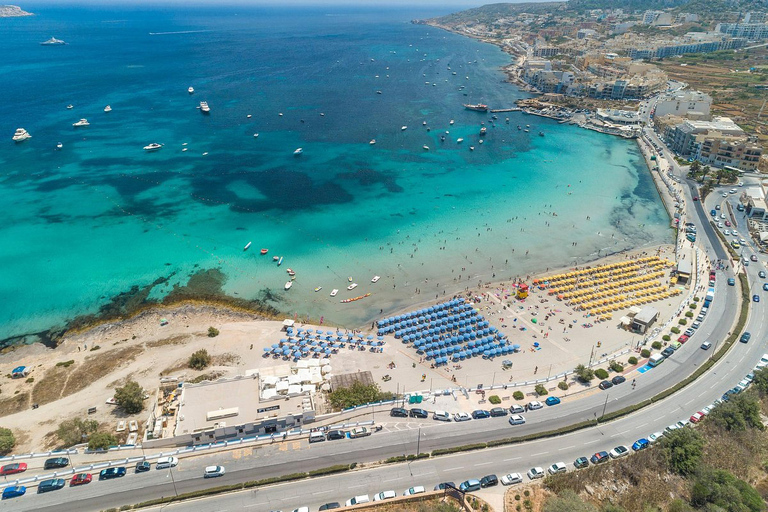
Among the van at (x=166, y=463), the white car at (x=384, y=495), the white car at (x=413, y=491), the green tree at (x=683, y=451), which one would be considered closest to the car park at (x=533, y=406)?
the green tree at (x=683, y=451)

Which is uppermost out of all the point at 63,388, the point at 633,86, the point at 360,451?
the point at 633,86

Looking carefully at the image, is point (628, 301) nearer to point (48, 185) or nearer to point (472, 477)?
point (472, 477)

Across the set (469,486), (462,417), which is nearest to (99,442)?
(469,486)

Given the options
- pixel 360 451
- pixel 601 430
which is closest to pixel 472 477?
pixel 360 451

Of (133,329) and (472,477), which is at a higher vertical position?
(472,477)

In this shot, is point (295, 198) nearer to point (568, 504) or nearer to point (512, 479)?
point (512, 479)

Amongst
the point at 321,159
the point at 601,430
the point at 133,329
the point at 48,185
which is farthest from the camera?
the point at 321,159
